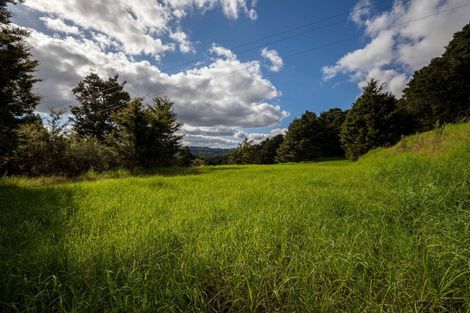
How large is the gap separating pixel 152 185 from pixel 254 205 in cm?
509

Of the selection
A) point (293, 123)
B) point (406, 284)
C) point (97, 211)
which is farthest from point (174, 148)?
point (293, 123)

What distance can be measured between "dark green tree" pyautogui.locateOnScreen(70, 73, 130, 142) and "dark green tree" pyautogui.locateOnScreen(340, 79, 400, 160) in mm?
36236

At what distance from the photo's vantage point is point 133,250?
2.91 metres

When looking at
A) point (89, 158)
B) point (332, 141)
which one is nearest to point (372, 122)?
point (332, 141)

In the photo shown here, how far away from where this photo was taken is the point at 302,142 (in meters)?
43.8

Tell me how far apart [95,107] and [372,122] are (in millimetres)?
43520

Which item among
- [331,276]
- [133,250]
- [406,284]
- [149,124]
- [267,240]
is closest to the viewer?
[406,284]

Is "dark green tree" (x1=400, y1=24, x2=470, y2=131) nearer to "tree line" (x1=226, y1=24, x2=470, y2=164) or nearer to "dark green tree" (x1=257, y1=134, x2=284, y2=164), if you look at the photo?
"tree line" (x1=226, y1=24, x2=470, y2=164)

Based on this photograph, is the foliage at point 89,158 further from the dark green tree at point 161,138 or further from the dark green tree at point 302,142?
the dark green tree at point 302,142

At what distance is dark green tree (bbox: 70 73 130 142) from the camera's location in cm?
4022

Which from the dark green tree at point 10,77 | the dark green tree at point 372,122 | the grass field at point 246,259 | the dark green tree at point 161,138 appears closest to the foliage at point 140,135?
the dark green tree at point 161,138

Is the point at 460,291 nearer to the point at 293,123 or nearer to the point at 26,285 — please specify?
the point at 26,285

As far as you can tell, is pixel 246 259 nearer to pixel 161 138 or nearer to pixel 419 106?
pixel 161 138

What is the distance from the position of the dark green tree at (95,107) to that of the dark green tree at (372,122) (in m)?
36.2
